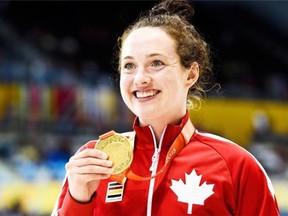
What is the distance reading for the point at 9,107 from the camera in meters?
9.10

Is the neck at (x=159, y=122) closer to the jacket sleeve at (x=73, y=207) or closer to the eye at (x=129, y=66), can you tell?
the eye at (x=129, y=66)

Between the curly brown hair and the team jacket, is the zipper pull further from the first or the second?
the curly brown hair

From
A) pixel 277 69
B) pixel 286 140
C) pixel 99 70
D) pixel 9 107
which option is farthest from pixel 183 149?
pixel 277 69

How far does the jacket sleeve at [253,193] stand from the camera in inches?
75.1

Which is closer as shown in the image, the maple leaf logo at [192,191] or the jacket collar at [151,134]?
the maple leaf logo at [192,191]

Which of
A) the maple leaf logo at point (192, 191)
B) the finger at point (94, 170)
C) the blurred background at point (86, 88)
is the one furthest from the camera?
the blurred background at point (86, 88)

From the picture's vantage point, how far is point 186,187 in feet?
6.37

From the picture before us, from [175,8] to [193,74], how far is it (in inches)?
11.9

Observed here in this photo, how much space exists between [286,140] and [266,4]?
569 cm

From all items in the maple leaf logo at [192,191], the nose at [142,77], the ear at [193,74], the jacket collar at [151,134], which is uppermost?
the ear at [193,74]

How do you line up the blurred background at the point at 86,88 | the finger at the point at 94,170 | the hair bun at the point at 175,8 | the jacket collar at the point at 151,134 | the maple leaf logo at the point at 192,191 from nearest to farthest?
the finger at the point at 94,170 → the maple leaf logo at the point at 192,191 → the jacket collar at the point at 151,134 → the hair bun at the point at 175,8 → the blurred background at the point at 86,88

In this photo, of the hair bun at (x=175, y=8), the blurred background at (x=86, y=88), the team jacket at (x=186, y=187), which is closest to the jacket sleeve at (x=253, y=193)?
the team jacket at (x=186, y=187)

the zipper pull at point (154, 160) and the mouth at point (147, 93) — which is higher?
the mouth at point (147, 93)

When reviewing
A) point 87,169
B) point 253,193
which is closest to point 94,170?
point 87,169
